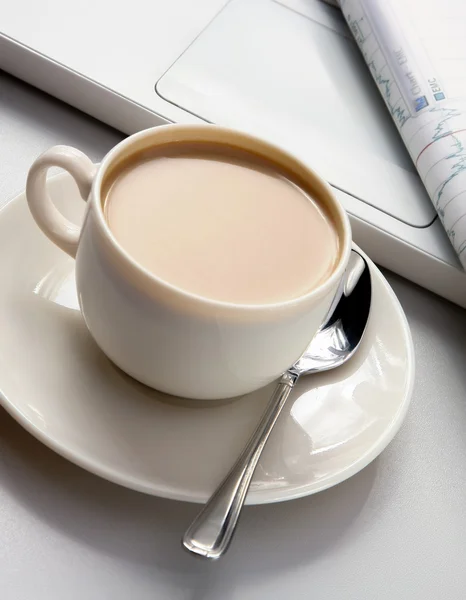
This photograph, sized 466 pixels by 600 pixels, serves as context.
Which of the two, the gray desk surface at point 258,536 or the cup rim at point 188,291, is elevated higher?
the cup rim at point 188,291

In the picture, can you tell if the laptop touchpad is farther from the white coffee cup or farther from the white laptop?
the white coffee cup

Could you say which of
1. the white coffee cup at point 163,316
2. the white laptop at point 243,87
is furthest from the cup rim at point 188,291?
the white laptop at point 243,87

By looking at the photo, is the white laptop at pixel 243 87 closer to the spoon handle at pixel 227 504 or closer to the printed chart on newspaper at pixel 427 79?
the printed chart on newspaper at pixel 427 79

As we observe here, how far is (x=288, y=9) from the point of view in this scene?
2.58ft

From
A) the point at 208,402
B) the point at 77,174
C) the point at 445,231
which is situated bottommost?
the point at 445,231

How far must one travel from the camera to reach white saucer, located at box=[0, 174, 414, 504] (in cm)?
40

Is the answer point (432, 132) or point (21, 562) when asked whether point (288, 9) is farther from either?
point (21, 562)

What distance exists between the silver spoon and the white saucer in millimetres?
11

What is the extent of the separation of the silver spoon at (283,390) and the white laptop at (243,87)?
0.30 feet

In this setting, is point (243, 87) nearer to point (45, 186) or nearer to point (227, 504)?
point (45, 186)

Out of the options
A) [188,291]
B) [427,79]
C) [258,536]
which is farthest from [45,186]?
[427,79]

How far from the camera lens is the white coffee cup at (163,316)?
371mm

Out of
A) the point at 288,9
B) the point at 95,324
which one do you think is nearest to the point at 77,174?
the point at 95,324

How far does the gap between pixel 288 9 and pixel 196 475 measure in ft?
1.90
